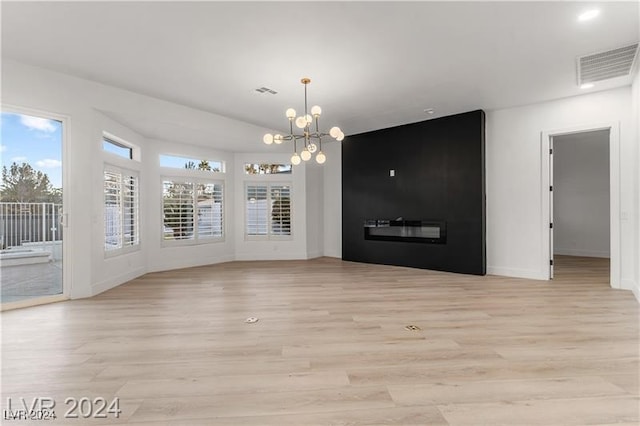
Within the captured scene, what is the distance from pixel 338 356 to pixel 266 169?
5.88m

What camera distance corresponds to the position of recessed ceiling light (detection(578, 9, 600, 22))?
2.77m

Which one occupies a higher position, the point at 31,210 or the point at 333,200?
the point at 333,200

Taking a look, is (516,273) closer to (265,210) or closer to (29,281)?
(265,210)

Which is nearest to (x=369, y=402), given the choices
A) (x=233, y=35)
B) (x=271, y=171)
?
(x=233, y=35)

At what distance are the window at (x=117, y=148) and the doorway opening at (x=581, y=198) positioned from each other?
30.7 ft

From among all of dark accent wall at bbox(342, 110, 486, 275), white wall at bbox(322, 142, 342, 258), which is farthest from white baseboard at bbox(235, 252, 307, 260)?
dark accent wall at bbox(342, 110, 486, 275)

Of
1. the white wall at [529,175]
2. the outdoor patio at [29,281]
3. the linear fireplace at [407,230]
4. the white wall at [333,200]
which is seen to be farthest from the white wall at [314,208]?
the outdoor patio at [29,281]

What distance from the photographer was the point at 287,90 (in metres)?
4.50

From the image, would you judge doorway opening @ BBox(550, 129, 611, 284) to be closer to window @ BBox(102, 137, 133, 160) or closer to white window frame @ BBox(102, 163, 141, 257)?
white window frame @ BBox(102, 163, 141, 257)

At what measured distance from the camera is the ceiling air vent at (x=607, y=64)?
11.5ft

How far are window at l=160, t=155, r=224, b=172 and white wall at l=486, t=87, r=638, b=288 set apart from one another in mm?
5930

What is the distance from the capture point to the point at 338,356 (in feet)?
8.04

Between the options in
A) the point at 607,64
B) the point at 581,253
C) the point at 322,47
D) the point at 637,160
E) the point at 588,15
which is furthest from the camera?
the point at 581,253

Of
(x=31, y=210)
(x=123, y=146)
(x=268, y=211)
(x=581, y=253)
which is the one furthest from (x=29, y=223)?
(x=581, y=253)
